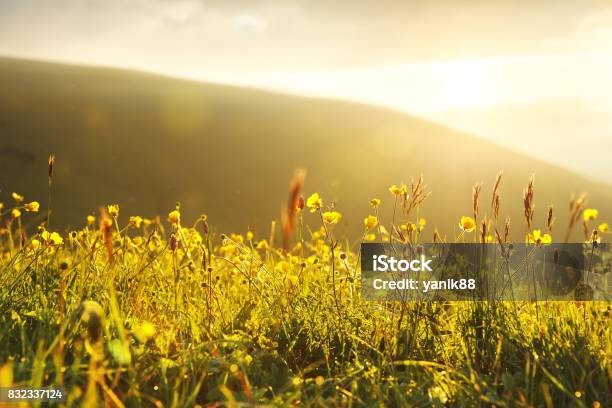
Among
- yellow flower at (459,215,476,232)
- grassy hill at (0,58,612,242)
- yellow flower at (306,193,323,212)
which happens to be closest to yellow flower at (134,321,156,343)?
yellow flower at (306,193,323,212)

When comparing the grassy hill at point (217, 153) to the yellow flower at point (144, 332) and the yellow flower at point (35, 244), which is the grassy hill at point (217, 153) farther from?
the yellow flower at point (144, 332)

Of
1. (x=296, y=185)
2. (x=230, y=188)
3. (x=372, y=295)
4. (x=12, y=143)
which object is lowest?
(x=372, y=295)

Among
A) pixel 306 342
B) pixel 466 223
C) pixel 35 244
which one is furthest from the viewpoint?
pixel 35 244

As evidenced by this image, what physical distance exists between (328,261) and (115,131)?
75.0 ft

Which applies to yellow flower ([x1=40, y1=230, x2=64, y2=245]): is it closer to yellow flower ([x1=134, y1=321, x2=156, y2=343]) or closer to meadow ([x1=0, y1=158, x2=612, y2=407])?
meadow ([x1=0, y1=158, x2=612, y2=407])

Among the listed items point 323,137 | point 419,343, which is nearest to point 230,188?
point 323,137

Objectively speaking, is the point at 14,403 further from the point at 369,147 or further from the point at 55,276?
the point at 369,147

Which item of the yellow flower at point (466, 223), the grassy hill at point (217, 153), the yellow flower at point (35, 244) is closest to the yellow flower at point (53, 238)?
the yellow flower at point (35, 244)

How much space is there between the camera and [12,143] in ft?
72.8

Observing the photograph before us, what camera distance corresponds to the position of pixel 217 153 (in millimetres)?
25250

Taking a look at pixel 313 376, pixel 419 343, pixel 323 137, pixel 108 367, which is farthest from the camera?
pixel 323 137

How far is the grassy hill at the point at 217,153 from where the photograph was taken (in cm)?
2056

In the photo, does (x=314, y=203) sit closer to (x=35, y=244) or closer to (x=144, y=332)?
(x=144, y=332)

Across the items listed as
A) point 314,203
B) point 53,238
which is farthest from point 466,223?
point 53,238
